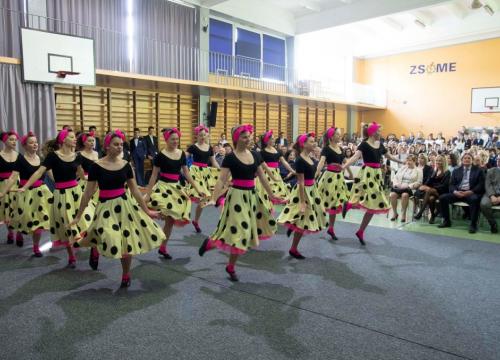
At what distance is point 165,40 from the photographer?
1354 cm

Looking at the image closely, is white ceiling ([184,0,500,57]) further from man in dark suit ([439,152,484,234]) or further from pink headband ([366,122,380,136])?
pink headband ([366,122,380,136])

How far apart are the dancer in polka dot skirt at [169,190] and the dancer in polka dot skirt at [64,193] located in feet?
2.67

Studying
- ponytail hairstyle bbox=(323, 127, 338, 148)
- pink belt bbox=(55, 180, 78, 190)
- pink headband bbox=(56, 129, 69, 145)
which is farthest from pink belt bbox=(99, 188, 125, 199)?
ponytail hairstyle bbox=(323, 127, 338, 148)

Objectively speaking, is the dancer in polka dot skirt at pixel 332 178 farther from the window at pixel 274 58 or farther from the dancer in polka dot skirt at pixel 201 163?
the window at pixel 274 58

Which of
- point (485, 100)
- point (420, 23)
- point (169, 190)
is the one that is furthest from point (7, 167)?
point (485, 100)

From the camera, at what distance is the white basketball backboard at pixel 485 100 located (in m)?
17.9

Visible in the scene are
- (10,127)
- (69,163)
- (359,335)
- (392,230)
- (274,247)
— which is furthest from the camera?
(10,127)

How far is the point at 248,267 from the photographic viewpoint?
4.83 m

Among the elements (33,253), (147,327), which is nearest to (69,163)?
(33,253)

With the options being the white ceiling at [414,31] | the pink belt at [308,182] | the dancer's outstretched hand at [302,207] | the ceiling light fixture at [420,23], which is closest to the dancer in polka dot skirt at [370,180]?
the pink belt at [308,182]

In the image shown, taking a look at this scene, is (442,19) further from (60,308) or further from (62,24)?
(60,308)

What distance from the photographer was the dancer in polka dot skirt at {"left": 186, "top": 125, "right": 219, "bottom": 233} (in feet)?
21.6

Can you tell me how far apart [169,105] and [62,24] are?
13.0 feet

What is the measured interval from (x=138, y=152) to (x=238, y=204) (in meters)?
8.05
